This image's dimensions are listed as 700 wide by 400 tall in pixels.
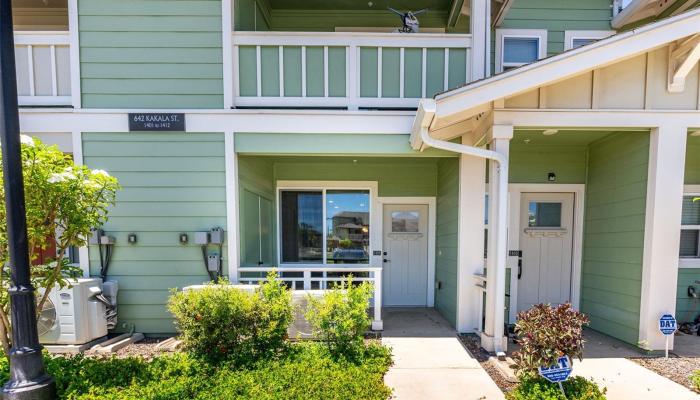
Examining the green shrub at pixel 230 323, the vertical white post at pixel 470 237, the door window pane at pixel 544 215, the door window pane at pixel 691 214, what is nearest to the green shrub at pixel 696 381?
the vertical white post at pixel 470 237

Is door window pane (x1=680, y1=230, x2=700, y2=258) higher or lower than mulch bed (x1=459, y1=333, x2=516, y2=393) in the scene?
higher

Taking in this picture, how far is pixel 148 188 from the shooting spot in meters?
4.00

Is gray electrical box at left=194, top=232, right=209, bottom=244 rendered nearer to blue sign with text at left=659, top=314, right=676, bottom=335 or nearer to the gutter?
the gutter

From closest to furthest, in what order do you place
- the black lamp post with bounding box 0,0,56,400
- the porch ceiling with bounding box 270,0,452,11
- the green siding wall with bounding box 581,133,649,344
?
1. the black lamp post with bounding box 0,0,56,400
2. the green siding wall with bounding box 581,133,649,344
3. the porch ceiling with bounding box 270,0,452,11

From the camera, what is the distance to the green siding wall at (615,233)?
3.62m

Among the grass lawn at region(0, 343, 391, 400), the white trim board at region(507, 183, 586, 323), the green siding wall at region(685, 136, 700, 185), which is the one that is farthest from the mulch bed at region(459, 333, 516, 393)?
the green siding wall at region(685, 136, 700, 185)

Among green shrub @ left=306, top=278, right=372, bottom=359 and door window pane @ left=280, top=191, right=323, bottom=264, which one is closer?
green shrub @ left=306, top=278, right=372, bottom=359

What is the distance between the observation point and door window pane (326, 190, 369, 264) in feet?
18.4

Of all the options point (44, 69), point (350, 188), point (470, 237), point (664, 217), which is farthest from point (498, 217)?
point (44, 69)

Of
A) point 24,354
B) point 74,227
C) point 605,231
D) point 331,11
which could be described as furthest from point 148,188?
point 605,231

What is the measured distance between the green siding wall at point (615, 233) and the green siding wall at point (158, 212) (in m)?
5.21

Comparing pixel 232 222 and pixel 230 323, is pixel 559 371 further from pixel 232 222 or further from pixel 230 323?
pixel 232 222

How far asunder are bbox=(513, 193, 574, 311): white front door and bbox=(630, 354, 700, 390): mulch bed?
1446 mm

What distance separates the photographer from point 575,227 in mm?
4699
